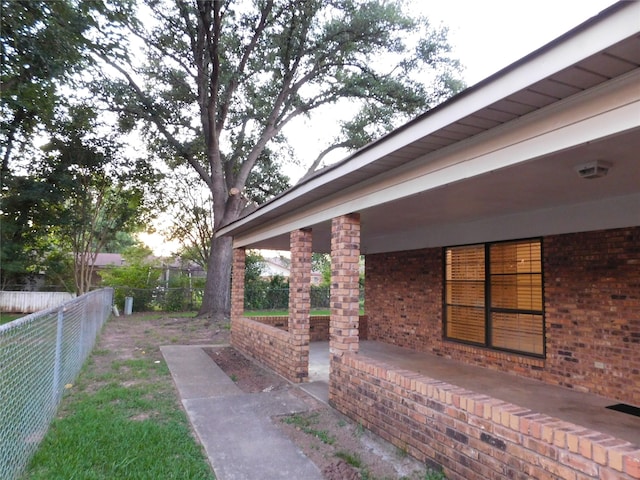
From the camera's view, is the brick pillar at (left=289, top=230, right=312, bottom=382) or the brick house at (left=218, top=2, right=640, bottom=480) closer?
the brick house at (left=218, top=2, right=640, bottom=480)

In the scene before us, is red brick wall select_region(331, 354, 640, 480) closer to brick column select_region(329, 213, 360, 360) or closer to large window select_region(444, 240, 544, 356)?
brick column select_region(329, 213, 360, 360)

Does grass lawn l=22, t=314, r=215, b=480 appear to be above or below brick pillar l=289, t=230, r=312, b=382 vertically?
below

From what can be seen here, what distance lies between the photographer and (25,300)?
57.9 ft

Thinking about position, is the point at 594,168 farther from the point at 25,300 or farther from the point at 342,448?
the point at 25,300

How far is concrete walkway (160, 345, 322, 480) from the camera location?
349 centimetres

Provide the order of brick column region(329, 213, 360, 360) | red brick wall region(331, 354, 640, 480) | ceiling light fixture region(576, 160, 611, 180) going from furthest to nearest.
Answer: brick column region(329, 213, 360, 360)
ceiling light fixture region(576, 160, 611, 180)
red brick wall region(331, 354, 640, 480)

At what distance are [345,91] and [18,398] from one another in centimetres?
1517

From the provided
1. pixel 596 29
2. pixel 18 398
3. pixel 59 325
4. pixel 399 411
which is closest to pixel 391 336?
pixel 399 411

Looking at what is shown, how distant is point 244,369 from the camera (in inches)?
291

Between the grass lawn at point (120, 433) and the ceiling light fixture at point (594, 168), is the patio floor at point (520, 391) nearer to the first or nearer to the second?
the grass lawn at point (120, 433)

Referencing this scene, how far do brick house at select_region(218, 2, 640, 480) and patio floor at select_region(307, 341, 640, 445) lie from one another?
0.11 ft

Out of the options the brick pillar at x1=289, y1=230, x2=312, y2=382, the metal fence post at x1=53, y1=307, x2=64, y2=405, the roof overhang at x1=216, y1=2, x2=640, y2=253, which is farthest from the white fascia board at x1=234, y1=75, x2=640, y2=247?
the metal fence post at x1=53, y1=307, x2=64, y2=405

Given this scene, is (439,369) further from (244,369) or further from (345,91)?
(345,91)

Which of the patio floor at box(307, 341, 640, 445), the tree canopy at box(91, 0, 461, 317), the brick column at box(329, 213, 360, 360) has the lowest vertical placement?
the patio floor at box(307, 341, 640, 445)
